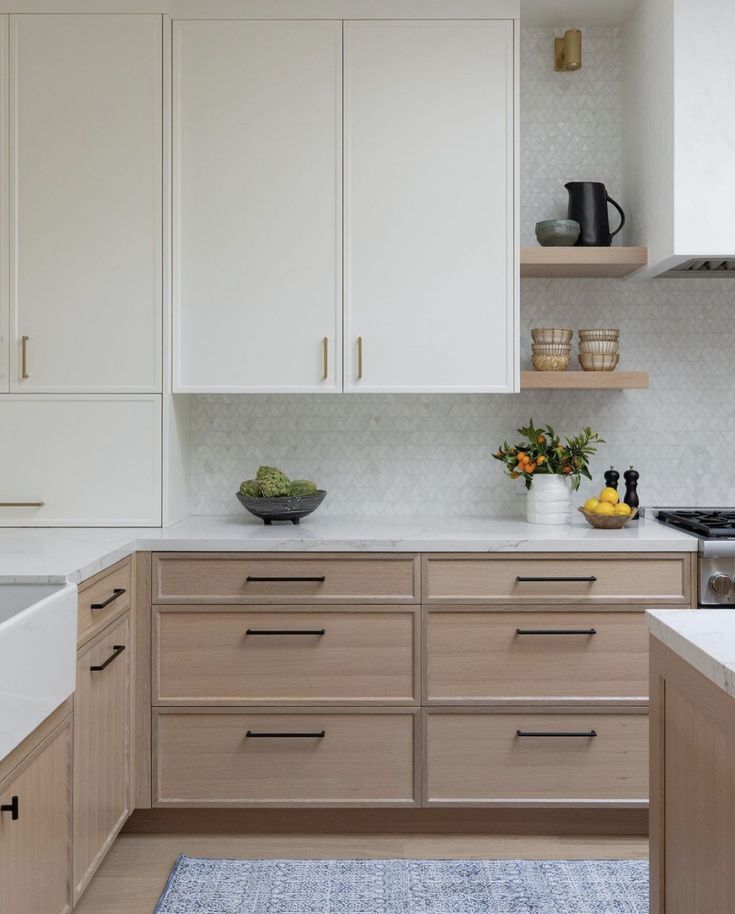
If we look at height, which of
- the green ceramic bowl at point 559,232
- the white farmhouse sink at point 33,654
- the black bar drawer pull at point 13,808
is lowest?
the black bar drawer pull at point 13,808

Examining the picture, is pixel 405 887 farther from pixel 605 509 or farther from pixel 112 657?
pixel 605 509

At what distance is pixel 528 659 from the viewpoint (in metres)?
2.54

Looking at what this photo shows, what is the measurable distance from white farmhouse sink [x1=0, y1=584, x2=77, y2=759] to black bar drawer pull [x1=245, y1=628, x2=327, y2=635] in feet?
2.29

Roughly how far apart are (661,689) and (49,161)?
7.74 ft

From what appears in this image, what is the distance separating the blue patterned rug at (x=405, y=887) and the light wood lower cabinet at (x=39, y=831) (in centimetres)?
43

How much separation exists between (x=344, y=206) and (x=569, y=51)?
3.43 feet

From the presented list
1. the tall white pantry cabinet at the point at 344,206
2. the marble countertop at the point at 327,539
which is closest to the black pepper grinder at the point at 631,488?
the marble countertop at the point at 327,539

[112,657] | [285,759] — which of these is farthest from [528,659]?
[112,657]

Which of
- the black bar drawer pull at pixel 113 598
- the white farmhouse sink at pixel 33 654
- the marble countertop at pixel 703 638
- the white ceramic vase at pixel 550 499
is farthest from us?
the white ceramic vase at pixel 550 499

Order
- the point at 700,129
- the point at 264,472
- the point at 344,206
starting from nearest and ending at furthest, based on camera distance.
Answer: the point at 700,129 < the point at 344,206 < the point at 264,472

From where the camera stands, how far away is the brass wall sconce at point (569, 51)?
300 centimetres

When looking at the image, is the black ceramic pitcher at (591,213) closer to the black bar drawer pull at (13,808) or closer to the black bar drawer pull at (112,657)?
the black bar drawer pull at (112,657)

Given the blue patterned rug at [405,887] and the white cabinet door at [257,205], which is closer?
the blue patterned rug at [405,887]

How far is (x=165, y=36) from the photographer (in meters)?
2.69
